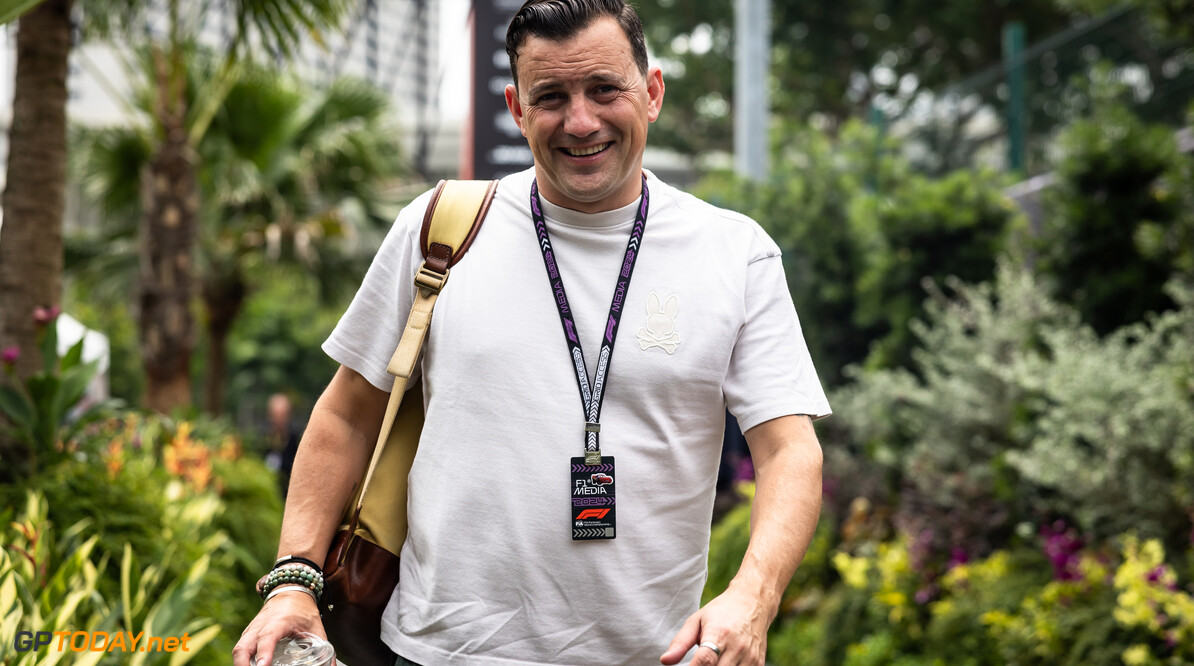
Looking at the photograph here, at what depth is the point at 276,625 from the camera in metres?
1.80

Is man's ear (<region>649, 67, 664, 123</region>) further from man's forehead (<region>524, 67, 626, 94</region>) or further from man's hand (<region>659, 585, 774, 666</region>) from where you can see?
man's hand (<region>659, 585, 774, 666</region>)

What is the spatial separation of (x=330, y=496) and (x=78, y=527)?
211 centimetres

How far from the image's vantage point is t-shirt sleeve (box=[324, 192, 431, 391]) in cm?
202

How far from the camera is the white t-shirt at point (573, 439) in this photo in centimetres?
187

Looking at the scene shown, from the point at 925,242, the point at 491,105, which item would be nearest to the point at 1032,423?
the point at 925,242

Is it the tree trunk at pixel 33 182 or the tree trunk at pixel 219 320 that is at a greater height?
the tree trunk at pixel 33 182

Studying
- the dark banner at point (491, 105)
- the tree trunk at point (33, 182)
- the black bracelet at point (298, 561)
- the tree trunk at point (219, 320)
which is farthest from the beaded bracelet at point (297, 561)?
the tree trunk at point (219, 320)

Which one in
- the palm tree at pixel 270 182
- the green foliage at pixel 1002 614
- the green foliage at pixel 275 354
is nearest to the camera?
the green foliage at pixel 1002 614

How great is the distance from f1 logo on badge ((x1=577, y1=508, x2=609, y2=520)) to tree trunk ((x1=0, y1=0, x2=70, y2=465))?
324cm

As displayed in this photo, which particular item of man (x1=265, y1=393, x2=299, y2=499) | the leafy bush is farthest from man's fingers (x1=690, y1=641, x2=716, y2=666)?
man (x1=265, y1=393, x2=299, y2=499)

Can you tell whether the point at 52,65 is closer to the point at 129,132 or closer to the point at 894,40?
the point at 129,132

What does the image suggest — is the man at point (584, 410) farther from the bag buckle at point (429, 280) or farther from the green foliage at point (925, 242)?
the green foliage at point (925, 242)

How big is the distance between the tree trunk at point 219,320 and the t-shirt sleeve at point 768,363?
42.0 ft

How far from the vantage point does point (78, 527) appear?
3711mm
